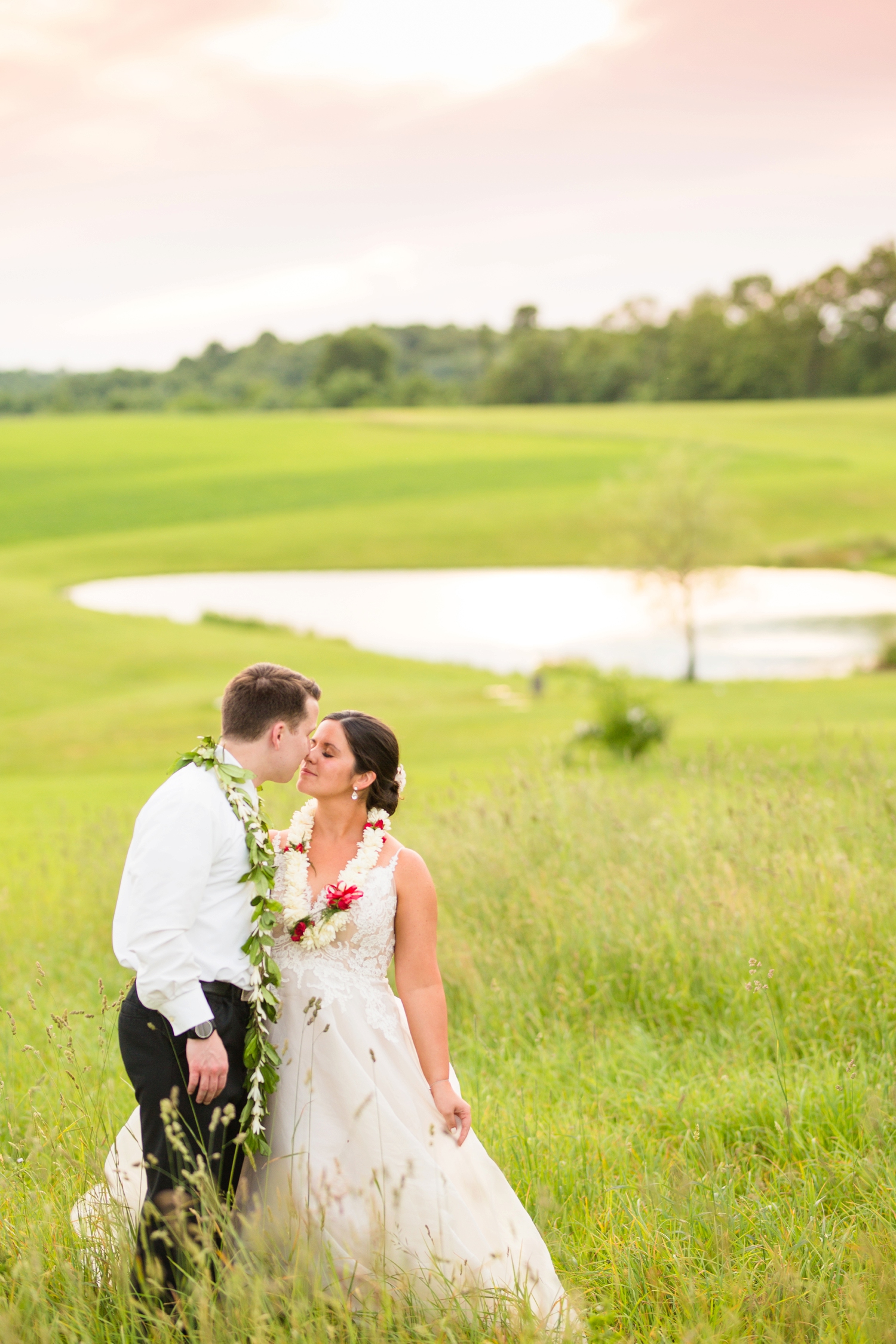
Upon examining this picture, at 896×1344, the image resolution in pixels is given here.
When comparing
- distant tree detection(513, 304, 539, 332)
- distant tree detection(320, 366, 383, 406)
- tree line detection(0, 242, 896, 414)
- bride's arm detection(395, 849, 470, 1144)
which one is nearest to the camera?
bride's arm detection(395, 849, 470, 1144)

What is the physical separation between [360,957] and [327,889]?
0.27 metres

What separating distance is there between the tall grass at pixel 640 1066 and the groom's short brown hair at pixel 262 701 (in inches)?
47.4

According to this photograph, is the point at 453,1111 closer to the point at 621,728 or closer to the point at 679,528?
the point at 621,728

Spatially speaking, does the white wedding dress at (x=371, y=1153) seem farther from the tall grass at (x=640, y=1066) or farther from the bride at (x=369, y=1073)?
the tall grass at (x=640, y=1066)

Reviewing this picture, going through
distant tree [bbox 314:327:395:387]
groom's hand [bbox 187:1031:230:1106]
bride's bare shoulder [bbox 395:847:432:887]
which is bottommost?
groom's hand [bbox 187:1031:230:1106]

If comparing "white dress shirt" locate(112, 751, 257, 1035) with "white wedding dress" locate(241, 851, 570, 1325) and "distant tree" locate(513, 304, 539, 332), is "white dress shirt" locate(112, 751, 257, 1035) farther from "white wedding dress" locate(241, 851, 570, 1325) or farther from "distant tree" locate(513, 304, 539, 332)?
"distant tree" locate(513, 304, 539, 332)

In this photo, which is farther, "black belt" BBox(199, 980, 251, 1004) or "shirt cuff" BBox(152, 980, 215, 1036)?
"black belt" BBox(199, 980, 251, 1004)

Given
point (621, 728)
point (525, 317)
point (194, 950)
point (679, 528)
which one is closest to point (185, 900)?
point (194, 950)

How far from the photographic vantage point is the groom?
3619 millimetres

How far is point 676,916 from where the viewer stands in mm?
6992

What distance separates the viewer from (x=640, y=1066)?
6008mm

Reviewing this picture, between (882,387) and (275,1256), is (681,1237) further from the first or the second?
(882,387)

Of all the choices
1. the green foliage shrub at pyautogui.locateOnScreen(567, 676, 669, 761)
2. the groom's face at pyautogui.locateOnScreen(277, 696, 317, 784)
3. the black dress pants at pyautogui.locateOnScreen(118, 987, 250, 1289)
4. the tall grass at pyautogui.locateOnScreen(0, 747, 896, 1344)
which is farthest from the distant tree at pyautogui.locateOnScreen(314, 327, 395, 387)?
the black dress pants at pyautogui.locateOnScreen(118, 987, 250, 1289)

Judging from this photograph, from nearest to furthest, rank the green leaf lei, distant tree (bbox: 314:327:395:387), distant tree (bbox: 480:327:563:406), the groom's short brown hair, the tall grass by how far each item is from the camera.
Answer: the tall grass
the green leaf lei
the groom's short brown hair
distant tree (bbox: 480:327:563:406)
distant tree (bbox: 314:327:395:387)
